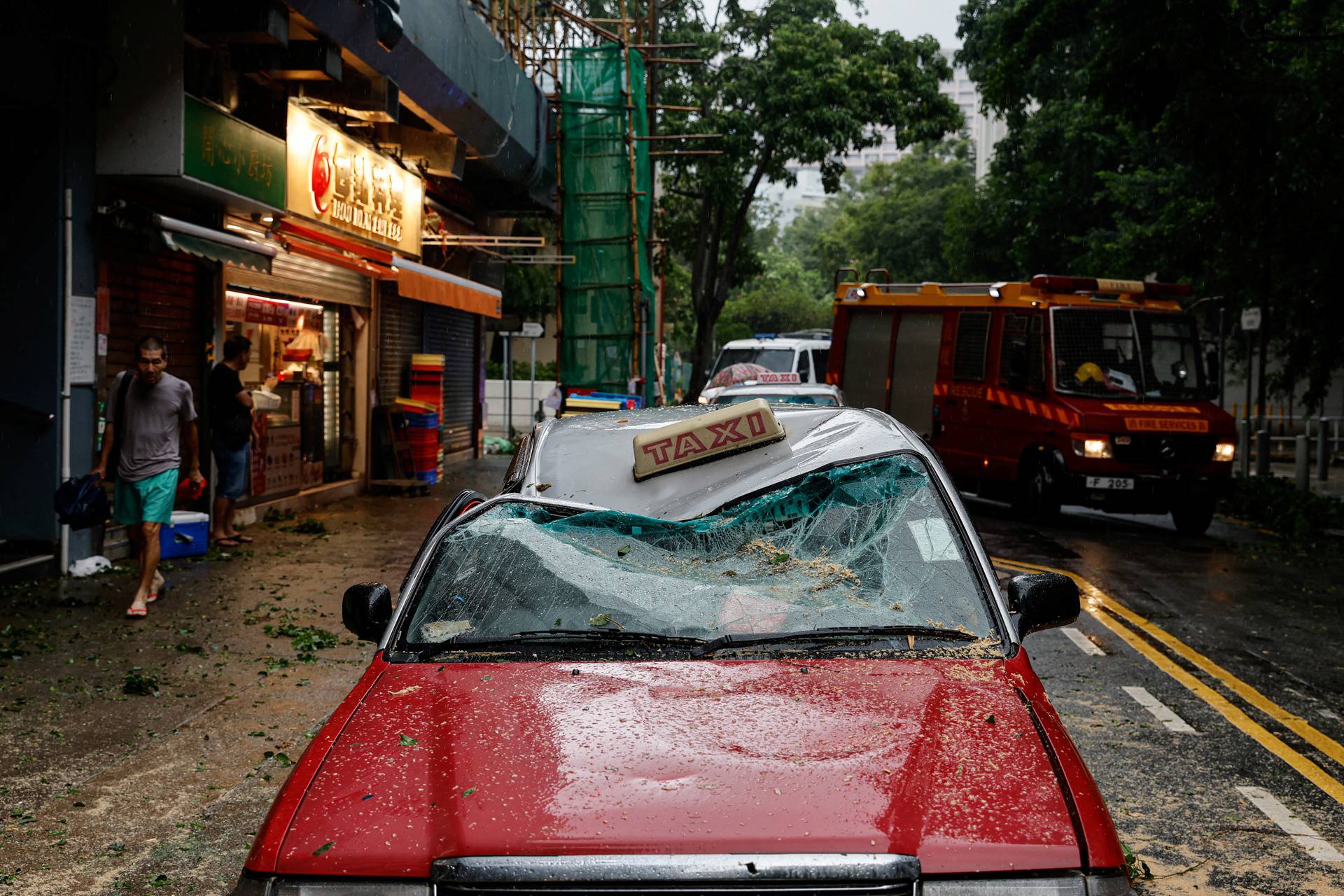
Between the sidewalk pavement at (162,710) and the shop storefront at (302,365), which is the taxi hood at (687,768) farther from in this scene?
the shop storefront at (302,365)

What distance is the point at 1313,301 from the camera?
1764 cm

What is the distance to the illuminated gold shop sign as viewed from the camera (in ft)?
42.2

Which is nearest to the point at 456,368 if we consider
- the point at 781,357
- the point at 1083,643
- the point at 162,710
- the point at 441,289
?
the point at 781,357

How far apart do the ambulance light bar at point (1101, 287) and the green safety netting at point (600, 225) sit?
8835mm

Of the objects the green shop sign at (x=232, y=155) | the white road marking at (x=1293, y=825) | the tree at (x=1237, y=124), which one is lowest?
the white road marking at (x=1293, y=825)

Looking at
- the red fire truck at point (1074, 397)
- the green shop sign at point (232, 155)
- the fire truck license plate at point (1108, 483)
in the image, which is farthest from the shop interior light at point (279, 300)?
the fire truck license plate at point (1108, 483)

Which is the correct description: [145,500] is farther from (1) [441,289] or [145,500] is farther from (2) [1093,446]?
(2) [1093,446]

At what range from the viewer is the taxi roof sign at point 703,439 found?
432 cm

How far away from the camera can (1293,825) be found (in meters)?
4.89

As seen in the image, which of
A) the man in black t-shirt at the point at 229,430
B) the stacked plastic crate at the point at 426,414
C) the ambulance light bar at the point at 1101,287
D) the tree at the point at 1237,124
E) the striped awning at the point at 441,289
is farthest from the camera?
the stacked plastic crate at the point at 426,414

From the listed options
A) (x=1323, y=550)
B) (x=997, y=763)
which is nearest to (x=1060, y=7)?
(x=1323, y=550)

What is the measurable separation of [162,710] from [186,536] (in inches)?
201

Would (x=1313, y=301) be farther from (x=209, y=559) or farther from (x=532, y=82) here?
(x=209, y=559)

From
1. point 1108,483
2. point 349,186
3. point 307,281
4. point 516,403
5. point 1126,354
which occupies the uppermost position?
point 349,186
